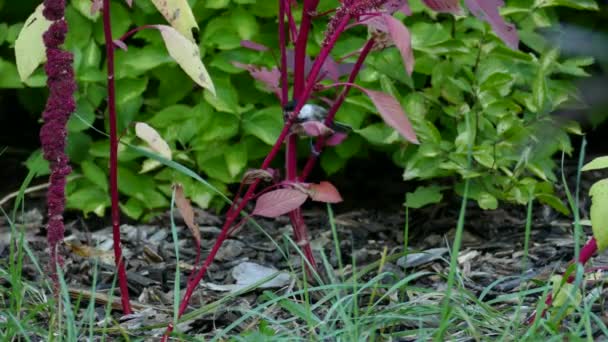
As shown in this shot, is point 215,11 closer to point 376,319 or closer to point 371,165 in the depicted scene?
point 371,165

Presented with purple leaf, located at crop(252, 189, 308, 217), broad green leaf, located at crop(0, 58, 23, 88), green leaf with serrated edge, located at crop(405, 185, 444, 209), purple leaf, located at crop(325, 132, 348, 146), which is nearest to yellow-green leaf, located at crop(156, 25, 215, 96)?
purple leaf, located at crop(252, 189, 308, 217)

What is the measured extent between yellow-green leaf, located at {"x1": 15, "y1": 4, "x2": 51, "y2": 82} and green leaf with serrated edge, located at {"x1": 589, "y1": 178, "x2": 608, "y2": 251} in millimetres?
1150

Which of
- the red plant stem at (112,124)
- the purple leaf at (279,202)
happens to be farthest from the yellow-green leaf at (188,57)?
the purple leaf at (279,202)

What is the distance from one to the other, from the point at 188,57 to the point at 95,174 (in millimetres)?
1522

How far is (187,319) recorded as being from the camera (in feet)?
6.90

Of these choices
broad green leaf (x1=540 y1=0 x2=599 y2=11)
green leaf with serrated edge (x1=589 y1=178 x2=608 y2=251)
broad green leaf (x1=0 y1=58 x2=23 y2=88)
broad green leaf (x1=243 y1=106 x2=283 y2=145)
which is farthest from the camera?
broad green leaf (x1=0 y1=58 x2=23 y2=88)

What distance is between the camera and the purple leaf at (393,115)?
2.05 meters

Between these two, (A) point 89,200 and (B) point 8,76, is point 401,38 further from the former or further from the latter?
(B) point 8,76

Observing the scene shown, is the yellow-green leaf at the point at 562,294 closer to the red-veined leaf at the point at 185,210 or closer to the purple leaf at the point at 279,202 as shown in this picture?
the purple leaf at the point at 279,202

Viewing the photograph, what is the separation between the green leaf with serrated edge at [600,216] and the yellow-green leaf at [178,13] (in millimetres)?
871

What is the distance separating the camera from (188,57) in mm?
1911

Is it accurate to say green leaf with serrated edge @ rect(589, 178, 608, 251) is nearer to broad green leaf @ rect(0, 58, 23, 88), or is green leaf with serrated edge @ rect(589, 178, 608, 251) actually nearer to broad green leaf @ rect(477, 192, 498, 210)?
broad green leaf @ rect(477, 192, 498, 210)

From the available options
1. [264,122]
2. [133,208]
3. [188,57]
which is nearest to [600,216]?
[188,57]

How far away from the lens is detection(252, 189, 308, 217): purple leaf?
215 cm
